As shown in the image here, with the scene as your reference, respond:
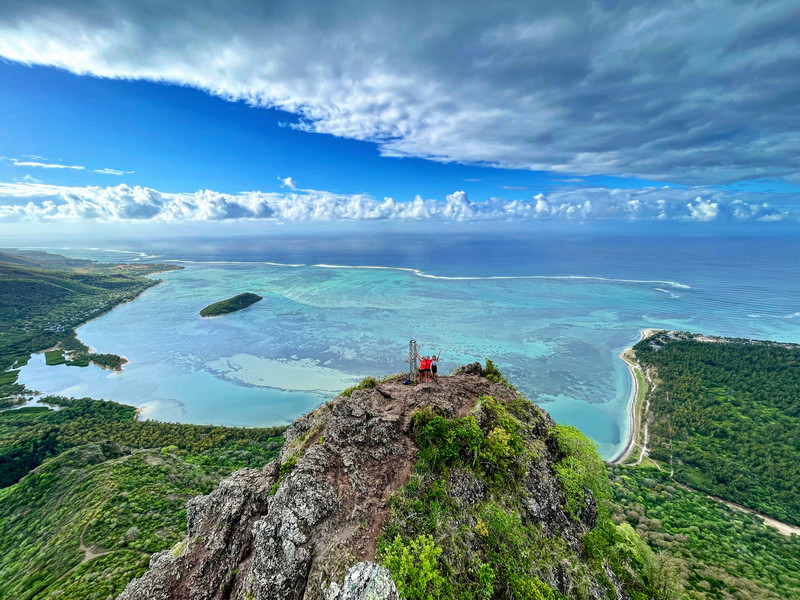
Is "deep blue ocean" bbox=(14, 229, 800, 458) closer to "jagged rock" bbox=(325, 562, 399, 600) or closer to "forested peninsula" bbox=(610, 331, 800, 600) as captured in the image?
"forested peninsula" bbox=(610, 331, 800, 600)

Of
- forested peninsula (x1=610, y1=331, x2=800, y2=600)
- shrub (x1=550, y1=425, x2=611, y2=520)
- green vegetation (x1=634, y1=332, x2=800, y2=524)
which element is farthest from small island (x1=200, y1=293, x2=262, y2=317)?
green vegetation (x1=634, y1=332, x2=800, y2=524)

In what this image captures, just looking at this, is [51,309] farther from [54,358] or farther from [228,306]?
[228,306]

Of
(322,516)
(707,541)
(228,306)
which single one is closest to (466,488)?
(322,516)

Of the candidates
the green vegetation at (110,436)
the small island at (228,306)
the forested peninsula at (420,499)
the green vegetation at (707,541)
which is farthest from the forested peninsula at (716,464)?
the small island at (228,306)

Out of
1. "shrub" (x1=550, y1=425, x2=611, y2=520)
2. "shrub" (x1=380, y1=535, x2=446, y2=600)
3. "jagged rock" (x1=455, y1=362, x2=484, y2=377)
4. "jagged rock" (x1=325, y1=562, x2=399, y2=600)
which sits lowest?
"shrub" (x1=550, y1=425, x2=611, y2=520)

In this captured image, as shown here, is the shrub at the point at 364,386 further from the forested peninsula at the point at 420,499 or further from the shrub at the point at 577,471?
the shrub at the point at 577,471
